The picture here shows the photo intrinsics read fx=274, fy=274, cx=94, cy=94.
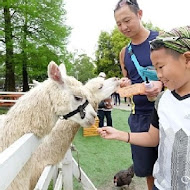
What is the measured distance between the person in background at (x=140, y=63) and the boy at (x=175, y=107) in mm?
660

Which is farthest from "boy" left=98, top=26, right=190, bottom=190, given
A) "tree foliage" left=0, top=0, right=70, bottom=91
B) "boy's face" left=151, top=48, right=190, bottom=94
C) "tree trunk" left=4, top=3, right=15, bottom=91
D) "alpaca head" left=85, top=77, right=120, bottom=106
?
"tree trunk" left=4, top=3, right=15, bottom=91

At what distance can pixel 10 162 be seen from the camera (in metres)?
0.92

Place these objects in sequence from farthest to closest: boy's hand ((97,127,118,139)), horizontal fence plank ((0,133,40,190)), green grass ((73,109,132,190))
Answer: green grass ((73,109,132,190)) → boy's hand ((97,127,118,139)) → horizontal fence plank ((0,133,40,190))

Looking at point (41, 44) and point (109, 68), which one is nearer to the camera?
point (41, 44)

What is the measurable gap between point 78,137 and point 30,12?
10.8 metres

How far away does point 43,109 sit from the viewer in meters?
1.93

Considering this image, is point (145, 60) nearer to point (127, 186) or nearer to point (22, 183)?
point (22, 183)

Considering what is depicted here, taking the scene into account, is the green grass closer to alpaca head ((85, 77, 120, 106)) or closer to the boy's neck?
alpaca head ((85, 77, 120, 106))

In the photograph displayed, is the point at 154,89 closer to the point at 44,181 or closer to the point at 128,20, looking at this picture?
the point at 128,20

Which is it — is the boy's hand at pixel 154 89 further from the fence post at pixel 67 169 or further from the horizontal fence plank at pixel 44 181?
the fence post at pixel 67 169

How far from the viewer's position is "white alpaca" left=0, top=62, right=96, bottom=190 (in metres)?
1.81

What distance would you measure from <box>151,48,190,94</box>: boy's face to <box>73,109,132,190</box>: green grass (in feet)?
10.0

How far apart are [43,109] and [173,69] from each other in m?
1.03

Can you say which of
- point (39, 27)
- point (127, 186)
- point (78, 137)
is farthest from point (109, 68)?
point (127, 186)
